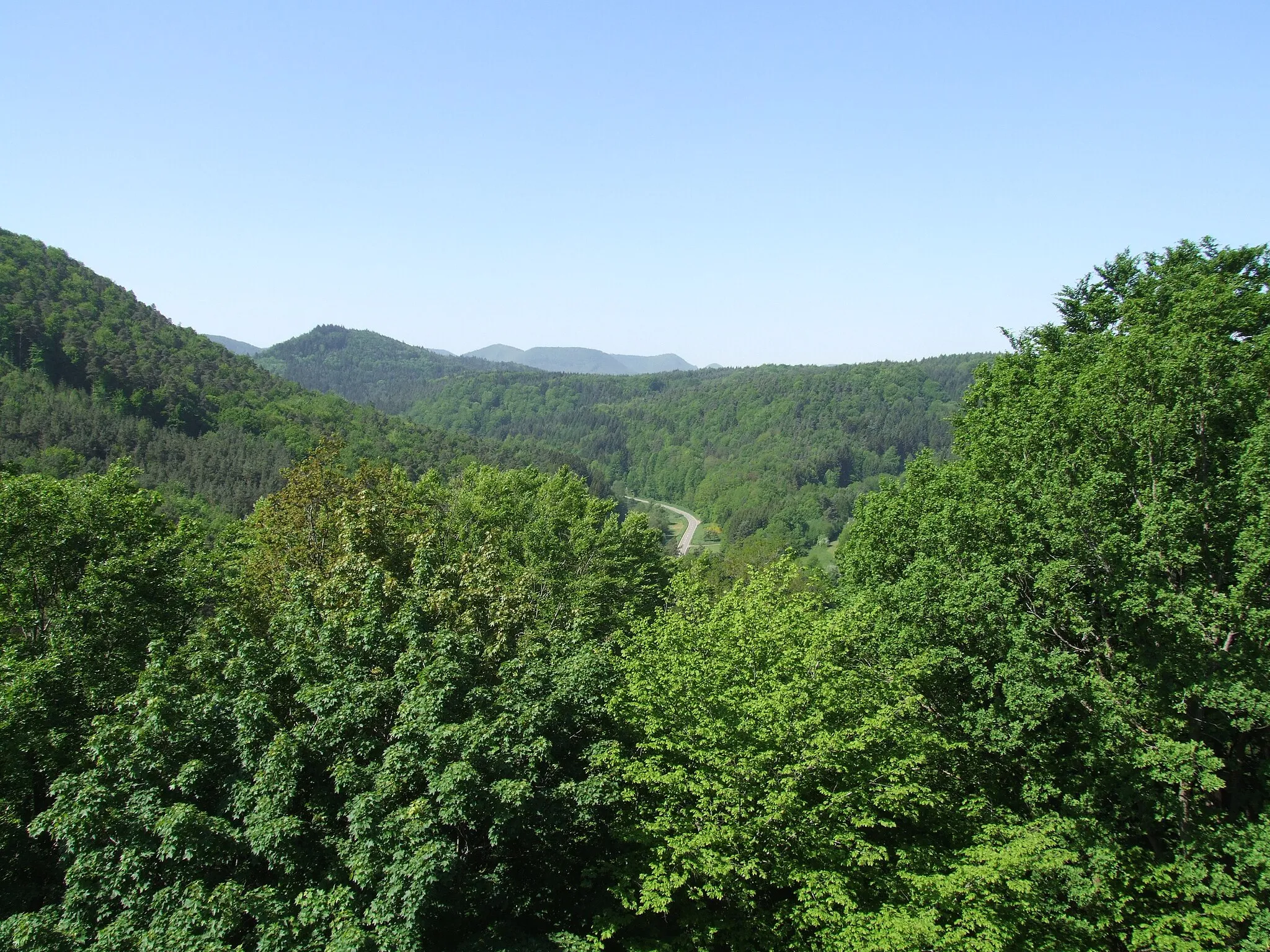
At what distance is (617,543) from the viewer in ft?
129

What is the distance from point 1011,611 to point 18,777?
22638 millimetres

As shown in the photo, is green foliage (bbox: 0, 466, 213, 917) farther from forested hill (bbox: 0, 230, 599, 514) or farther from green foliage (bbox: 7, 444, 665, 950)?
forested hill (bbox: 0, 230, 599, 514)

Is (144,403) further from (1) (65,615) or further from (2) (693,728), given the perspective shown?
(2) (693,728)

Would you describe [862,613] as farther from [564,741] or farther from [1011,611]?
[564,741]

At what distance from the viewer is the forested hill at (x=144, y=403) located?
340ft

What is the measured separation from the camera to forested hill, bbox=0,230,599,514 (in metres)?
104

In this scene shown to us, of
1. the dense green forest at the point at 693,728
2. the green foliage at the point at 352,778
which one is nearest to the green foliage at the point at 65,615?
the dense green forest at the point at 693,728

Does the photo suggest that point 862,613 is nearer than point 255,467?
Yes

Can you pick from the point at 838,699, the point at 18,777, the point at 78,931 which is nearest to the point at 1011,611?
the point at 838,699

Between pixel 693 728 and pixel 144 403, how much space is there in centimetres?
14015

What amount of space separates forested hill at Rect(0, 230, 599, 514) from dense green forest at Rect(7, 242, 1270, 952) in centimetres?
7610

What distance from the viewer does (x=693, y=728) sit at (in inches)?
670

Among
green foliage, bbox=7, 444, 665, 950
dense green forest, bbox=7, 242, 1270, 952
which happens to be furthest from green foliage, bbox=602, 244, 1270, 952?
green foliage, bbox=7, 444, 665, 950

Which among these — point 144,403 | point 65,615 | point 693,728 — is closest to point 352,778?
point 693,728
